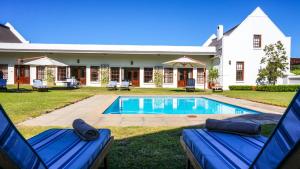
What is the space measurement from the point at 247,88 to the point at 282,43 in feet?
19.4

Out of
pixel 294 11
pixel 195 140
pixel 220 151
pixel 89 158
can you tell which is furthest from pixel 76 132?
pixel 294 11

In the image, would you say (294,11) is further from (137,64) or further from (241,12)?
(137,64)

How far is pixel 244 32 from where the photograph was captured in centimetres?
2358

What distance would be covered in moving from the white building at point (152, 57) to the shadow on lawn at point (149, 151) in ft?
64.1

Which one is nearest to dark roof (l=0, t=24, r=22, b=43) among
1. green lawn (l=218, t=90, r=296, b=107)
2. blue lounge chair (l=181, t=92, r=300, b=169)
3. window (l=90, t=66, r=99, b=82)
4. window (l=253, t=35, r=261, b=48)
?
window (l=90, t=66, r=99, b=82)

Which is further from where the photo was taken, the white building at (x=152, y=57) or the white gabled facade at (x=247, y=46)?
the white building at (x=152, y=57)

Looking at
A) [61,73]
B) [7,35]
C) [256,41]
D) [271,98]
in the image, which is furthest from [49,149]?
[7,35]

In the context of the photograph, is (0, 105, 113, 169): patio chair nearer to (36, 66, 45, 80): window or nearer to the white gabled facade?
the white gabled facade

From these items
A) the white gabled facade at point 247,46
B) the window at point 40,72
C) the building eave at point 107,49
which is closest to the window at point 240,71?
the white gabled facade at point 247,46

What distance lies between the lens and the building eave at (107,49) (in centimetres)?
2444

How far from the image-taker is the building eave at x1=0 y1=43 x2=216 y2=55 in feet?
80.2

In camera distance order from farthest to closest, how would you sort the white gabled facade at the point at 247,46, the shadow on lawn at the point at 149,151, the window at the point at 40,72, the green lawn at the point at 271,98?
1. the window at the point at 40,72
2. the white gabled facade at the point at 247,46
3. the green lawn at the point at 271,98
4. the shadow on lawn at the point at 149,151

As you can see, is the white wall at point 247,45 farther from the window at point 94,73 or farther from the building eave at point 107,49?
the window at point 94,73

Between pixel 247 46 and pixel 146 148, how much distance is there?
21.9m
